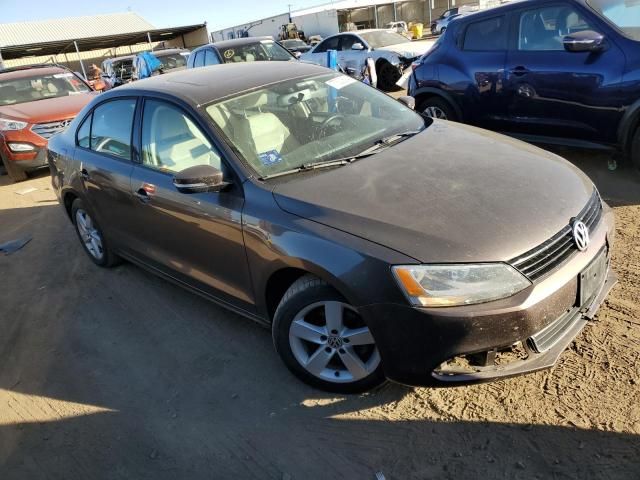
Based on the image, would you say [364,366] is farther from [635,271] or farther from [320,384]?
[635,271]

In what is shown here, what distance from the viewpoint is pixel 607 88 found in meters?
4.71

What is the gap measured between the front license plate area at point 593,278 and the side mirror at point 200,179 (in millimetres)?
1911

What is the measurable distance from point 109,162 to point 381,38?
37.5 feet

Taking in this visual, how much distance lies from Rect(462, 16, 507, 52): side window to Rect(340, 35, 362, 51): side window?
8.02 metres

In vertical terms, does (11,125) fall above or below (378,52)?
above

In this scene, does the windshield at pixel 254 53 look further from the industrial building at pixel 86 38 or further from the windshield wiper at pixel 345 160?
the industrial building at pixel 86 38

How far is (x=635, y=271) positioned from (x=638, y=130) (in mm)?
1873

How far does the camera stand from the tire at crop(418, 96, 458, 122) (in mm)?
6203

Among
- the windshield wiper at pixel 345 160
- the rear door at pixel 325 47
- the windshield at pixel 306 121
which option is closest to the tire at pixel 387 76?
the rear door at pixel 325 47

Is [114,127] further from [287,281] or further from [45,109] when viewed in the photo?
[45,109]

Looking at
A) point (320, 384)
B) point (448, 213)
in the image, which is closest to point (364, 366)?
point (320, 384)

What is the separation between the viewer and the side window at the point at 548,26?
16.4ft

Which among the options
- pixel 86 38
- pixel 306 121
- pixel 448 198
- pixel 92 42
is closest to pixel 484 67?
pixel 306 121

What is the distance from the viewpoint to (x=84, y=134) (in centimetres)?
449
